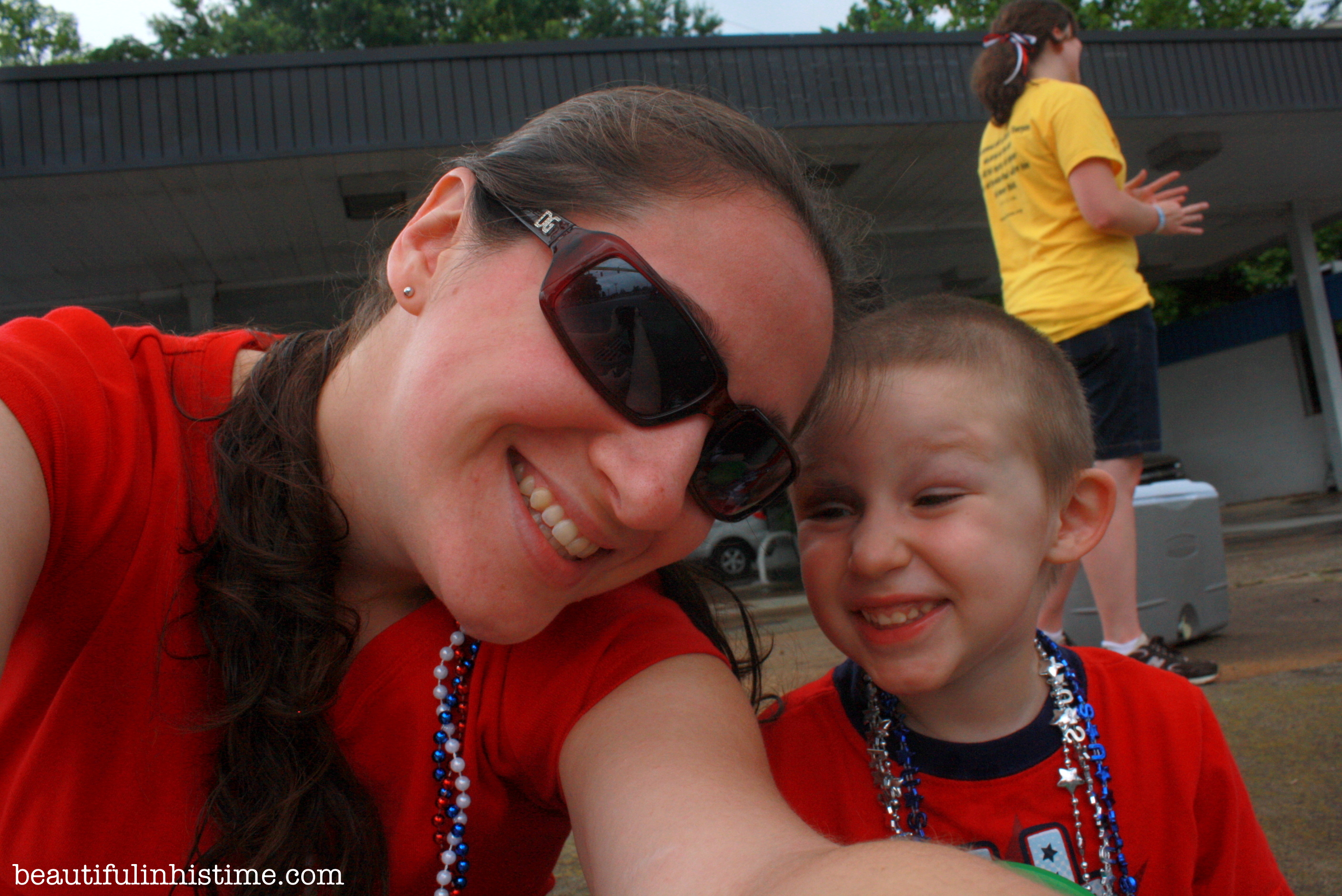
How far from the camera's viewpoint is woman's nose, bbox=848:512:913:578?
1.31 m

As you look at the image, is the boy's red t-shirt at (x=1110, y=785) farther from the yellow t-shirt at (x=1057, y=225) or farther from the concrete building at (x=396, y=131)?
the concrete building at (x=396, y=131)

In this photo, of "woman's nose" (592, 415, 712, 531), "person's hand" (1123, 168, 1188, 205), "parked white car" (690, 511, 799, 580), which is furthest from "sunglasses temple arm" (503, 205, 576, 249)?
"parked white car" (690, 511, 799, 580)

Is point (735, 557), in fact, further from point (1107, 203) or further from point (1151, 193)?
point (1107, 203)

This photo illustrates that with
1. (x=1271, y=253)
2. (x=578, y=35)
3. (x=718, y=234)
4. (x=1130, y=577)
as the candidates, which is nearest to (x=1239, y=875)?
(x=718, y=234)

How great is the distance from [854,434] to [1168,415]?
759 inches

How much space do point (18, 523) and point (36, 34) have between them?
34.1 metres

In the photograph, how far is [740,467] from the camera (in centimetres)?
112

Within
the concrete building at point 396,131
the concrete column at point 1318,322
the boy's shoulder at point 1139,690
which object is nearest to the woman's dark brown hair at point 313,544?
the boy's shoulder at point 1139,690

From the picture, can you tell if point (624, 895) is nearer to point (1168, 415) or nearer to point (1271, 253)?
point (1168, 415)

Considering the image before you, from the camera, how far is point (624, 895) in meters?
0.87

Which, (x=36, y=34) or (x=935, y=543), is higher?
(x=36, y=34)

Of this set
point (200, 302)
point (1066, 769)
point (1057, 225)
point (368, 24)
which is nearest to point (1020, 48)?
point (1057, 225)

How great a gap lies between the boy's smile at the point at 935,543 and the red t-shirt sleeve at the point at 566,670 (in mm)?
312

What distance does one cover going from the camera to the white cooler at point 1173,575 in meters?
3.27
